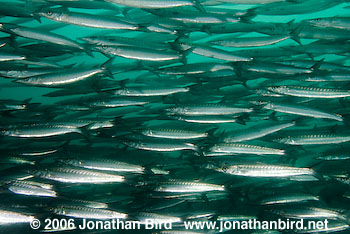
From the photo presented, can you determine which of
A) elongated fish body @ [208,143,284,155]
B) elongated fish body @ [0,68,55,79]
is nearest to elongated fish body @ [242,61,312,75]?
elongated fish body @ [208,143,284,155]

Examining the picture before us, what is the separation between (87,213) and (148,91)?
7.65ft

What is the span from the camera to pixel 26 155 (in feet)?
16.2

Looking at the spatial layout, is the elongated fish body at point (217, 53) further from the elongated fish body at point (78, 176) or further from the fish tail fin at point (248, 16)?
the elongated fish body at point (78, 176)

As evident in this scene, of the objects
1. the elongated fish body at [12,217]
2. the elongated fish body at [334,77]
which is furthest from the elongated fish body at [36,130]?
the elongated fish body at [334,77]

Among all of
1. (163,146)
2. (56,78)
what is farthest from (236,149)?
(56,78)

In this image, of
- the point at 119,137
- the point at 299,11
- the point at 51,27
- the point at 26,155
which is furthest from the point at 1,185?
the point at 299,11

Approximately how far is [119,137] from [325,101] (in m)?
5.08

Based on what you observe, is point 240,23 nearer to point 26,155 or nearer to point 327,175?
point 327,175

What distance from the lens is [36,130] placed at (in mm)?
4188

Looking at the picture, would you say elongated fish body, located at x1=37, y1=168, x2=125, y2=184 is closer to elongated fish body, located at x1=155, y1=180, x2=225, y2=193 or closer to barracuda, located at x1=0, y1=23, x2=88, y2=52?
elongated fish body, located at x1=155, y1=180, x2=225, y2=193

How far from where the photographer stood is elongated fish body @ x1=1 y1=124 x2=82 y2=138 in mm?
4168

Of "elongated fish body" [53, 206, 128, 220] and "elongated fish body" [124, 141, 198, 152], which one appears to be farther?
"elongated fish body" [124, 141, 198, 152]

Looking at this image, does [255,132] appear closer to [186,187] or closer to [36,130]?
[186,187]

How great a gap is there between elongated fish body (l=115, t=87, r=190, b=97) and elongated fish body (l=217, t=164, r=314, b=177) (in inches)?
62.0
